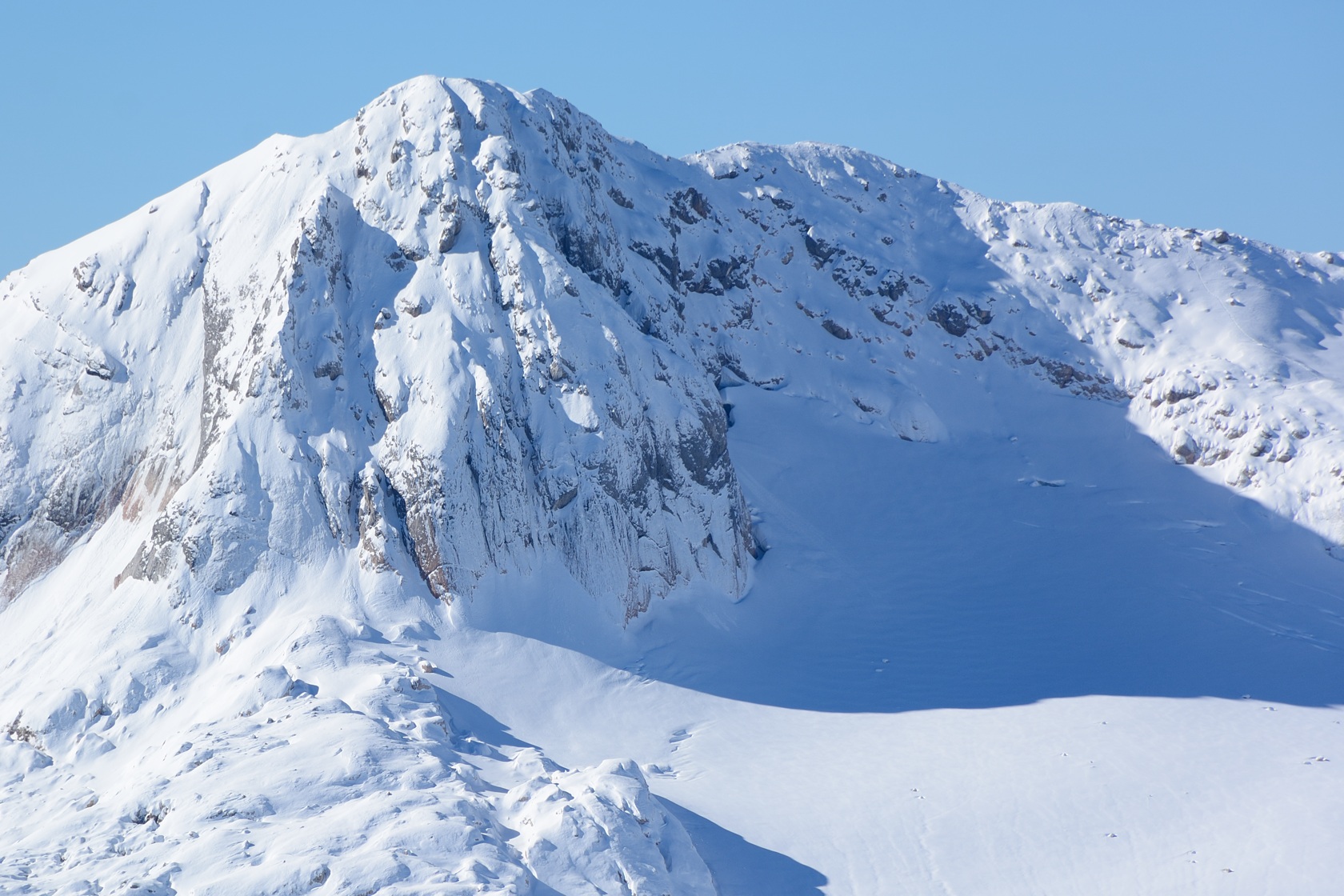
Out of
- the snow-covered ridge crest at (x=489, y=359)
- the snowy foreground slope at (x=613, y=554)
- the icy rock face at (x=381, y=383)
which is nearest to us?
the snowy foreground slope at (x=613, y=554)

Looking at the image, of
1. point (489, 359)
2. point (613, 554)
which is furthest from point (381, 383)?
point (613, 554)

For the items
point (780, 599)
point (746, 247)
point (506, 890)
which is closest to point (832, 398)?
point (746, 247)

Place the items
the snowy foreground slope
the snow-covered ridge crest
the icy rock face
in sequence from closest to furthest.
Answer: the snowy foreground slope < the icy rock face < the snow-covered ridge crest

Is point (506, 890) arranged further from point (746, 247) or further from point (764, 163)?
point (764, 163)

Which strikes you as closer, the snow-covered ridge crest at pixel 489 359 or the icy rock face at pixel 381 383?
the icy rock face at pixel 381 383

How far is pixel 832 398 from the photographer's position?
72.3m

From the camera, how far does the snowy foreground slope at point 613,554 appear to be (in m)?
40.2

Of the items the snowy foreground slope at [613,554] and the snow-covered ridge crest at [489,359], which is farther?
the snow-covered ridge crest at [489,359]

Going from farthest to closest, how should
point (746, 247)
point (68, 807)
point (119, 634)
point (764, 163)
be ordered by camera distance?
1. point (764, 163)
2. point (746, 247)
3. point (119, 634)
4. point (68, 807)

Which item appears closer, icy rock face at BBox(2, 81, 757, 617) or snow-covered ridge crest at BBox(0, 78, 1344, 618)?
icy rock face at BBox(2, 81, 757, 617)

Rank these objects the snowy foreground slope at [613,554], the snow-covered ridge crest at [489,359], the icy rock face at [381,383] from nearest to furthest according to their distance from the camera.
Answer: the snowy foreground slope at [613,554], the icy rock face at [381,383], the snow-covered ridge crest at [489,359]

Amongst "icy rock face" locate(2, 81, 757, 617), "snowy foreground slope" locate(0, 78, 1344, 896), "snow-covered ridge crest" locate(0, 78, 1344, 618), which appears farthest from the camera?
"snow-covered ridge crest" locate(0, 78, 1344, 618)

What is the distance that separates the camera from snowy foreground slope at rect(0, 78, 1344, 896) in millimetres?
40156

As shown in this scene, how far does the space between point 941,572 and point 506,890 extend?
103 feet
